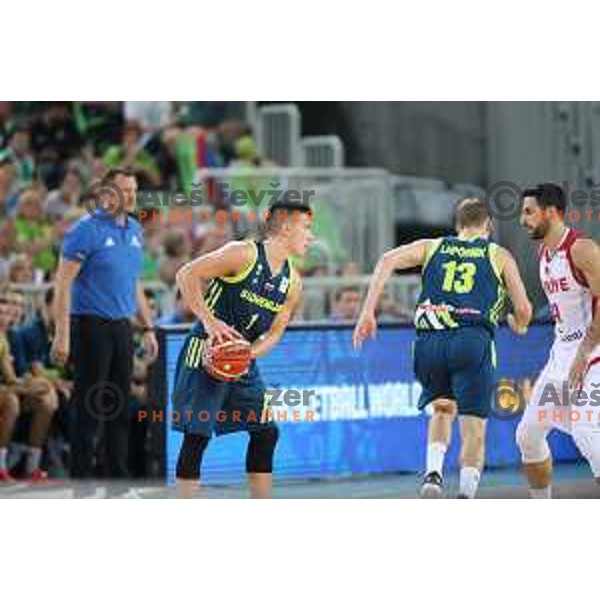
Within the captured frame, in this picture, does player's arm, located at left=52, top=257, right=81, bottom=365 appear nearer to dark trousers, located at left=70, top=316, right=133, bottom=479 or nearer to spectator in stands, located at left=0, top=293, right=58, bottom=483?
dark trousers, located at left=70, top=316, right=133, bottom=479

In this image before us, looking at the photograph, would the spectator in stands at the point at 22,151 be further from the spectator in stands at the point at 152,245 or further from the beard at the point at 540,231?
the beard at the point at 540,231

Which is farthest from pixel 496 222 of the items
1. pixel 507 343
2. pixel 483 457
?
pixel 483 457

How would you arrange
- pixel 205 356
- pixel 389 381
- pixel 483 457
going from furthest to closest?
1. pixel 389 381
2. pixel 483 457
3. pixel 205 356

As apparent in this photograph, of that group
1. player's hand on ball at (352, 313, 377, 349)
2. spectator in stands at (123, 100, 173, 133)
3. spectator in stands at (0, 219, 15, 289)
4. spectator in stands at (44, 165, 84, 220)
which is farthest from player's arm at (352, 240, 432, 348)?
spectator in stands at (123, 100, 173, 133)

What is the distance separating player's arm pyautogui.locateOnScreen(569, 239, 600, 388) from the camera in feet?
28.8

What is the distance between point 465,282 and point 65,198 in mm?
4196

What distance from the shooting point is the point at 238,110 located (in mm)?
13805

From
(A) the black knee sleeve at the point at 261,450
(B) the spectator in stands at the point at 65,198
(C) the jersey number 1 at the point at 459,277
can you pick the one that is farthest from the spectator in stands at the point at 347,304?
(B) the spectator in stands at the point at 65,198

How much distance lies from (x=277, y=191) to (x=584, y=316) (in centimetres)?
303

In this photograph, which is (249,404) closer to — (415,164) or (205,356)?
(205,356)

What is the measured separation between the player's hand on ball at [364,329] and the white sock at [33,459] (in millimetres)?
2017

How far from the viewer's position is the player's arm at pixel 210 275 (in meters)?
8.55

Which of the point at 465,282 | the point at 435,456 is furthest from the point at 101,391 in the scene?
the point at 465,282

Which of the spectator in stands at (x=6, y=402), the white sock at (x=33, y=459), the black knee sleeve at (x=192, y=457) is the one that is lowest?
the white sock at (x=33, y=459)
